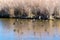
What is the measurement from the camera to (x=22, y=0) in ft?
37.0

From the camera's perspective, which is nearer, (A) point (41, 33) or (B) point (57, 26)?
(A) point (41, 33)

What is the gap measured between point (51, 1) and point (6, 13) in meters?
1.98

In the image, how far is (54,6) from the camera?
11.0m

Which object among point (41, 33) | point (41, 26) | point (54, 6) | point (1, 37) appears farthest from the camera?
point (54, 6)

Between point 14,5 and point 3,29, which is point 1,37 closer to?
point 3,29

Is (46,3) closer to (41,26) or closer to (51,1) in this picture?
(51,1)

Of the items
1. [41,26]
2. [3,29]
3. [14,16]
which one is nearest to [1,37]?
[3,29]

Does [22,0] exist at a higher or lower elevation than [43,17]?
higher

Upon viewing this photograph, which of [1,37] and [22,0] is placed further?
[22,0]

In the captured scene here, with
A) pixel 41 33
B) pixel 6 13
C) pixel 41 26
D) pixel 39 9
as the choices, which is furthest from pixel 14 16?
pixel 41 33

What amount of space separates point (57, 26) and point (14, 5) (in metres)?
2.71

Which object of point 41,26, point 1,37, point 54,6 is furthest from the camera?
point 54,6

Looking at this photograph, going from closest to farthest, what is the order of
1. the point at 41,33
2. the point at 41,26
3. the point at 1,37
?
the point at 1,37 → the point at 41,33 → the point at 41,26

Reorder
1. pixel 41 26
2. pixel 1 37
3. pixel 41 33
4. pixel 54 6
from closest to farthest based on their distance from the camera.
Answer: pixel 1 37, pixel 41 33, pixel 41 26, pixel 54 6
